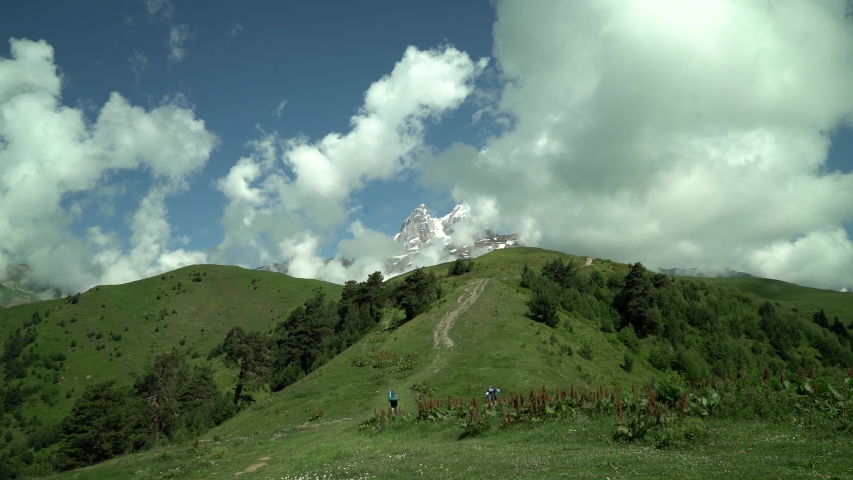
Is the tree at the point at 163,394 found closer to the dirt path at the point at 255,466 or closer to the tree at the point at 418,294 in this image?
→ the tree at the point at 418,294

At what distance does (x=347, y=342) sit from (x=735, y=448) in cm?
7164

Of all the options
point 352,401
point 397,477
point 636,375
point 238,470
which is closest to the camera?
point 397,477

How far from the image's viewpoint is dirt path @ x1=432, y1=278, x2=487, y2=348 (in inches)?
2557

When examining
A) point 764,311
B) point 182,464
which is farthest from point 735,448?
point 764,311

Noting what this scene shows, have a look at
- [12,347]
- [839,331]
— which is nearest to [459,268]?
[839,331]

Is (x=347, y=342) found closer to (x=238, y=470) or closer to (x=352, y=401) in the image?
(x=352, y=401)

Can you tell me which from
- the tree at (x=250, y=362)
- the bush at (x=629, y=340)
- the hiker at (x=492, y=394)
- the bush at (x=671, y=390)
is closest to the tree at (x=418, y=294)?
the tree at (x=250, y=362)

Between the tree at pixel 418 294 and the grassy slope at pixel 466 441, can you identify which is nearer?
the grassy slope at pixel 466 441

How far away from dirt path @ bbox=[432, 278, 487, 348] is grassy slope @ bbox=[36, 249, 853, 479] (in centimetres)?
108

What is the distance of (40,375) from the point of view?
6885 inches

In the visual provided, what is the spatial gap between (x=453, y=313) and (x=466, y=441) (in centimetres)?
5382

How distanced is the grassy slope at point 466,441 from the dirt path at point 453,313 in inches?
42.4

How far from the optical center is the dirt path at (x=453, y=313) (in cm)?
6494

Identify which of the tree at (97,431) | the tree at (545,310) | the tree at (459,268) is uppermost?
the tree at (459,268)
